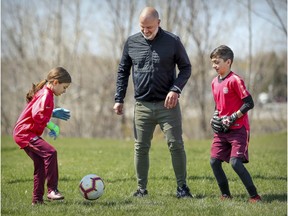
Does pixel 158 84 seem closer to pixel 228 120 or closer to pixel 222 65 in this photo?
pixel 222 65

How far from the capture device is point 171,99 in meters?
5.62

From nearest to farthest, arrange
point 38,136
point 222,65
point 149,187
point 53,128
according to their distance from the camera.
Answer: point 38,136, point 53,128, point 222,65, point 149,187

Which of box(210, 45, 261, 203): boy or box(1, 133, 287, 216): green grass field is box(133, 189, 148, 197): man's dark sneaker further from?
box(210, 45, 261, 203): boy

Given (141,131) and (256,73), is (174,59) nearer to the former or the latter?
(141,131)

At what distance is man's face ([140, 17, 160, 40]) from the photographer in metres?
5.62

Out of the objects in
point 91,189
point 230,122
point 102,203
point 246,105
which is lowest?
point 102,203

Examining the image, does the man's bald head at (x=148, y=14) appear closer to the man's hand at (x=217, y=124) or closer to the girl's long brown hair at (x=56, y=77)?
the girl's long brown hair at (x=56, y=77)

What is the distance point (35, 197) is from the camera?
210 inches

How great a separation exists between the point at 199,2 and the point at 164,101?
18.2 m

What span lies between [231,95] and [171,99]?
29.1 inches

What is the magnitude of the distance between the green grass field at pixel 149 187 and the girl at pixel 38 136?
10.4 inches

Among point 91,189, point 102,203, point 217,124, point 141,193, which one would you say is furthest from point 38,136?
point 217,124

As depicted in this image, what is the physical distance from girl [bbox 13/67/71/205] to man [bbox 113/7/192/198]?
1.06m

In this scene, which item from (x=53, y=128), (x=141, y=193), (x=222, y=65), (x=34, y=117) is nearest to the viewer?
(x=34, y=117)
